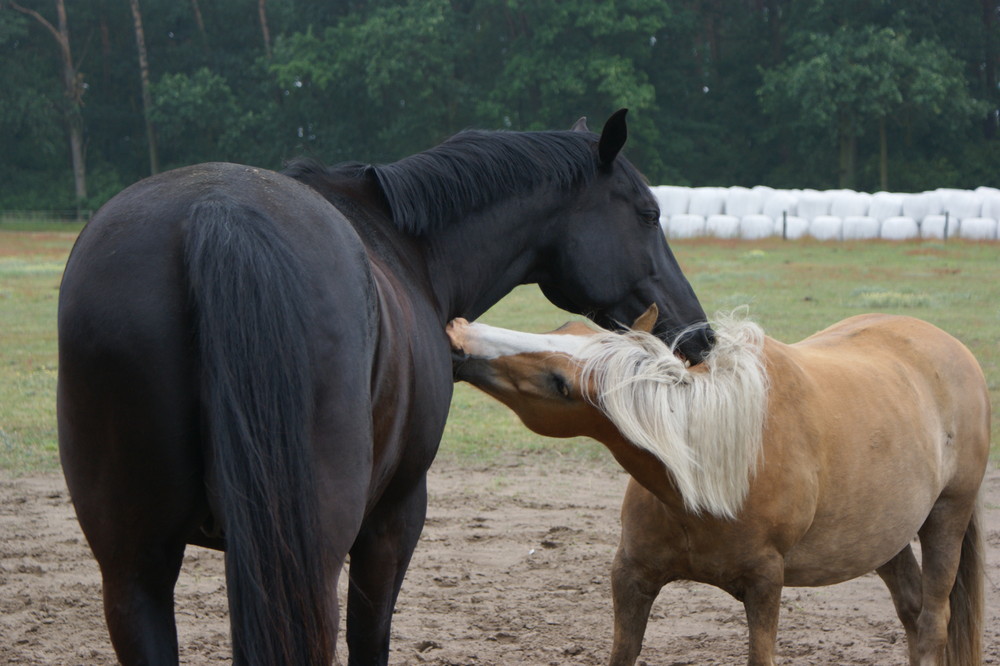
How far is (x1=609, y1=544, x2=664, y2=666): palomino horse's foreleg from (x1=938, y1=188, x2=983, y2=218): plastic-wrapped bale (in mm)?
25230

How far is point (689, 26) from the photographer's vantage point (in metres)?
43.2

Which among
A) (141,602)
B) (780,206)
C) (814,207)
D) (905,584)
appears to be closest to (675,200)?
(780,206)

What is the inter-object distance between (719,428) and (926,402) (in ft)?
3.56

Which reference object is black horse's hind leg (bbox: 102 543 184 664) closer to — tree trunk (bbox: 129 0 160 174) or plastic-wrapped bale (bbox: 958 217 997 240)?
plastic-wrapped bale (bbox: 958 217 997 240)

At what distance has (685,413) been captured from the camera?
107 inches

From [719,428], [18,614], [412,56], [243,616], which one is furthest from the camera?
[412,56]

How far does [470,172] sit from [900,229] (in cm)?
2459

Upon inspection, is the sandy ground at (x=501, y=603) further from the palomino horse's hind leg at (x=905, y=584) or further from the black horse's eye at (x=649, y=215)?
the black horse's eye at (x=649, y=215)

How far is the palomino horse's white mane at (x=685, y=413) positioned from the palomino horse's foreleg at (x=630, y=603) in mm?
326

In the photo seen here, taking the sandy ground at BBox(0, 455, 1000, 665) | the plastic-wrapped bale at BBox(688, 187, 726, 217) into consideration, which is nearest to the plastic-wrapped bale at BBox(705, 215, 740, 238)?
the plastic-wrapped bale at BBox(688, 187, 726, 217)

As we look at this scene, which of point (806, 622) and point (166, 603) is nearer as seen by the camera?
point (166, 603)

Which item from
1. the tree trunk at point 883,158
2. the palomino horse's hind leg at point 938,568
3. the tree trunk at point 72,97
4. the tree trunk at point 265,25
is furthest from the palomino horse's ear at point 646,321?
the tree trunk at point 265,25

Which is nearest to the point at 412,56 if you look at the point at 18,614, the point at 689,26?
the point at 689,26

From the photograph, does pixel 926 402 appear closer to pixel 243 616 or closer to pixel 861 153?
pixel 243 616
